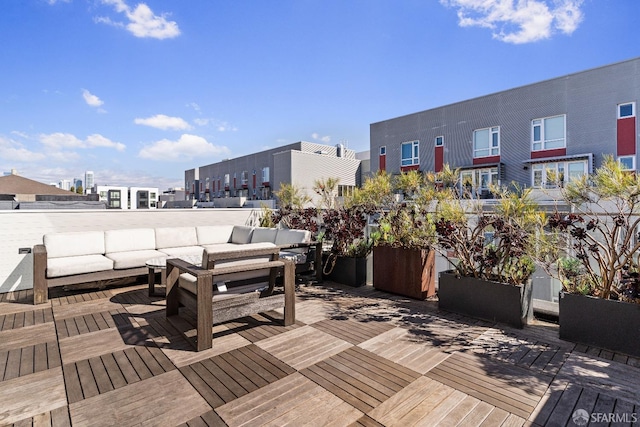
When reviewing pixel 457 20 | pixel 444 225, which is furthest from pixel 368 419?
pixel 457 20

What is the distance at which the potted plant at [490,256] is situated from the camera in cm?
326

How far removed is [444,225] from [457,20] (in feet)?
24.5

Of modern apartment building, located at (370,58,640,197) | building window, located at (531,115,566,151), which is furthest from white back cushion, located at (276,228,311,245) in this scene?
building window, located at (531,115,566,151)

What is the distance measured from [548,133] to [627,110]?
2.94 metres

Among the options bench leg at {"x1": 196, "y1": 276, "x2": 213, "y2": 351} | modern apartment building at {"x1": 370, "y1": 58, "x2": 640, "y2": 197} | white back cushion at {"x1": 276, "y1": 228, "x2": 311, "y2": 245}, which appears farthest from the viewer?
modern apartment building at {"x1": 370, "y1": 58, "x2": 640, "y2": 197}

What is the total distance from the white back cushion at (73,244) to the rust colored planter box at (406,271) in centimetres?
428

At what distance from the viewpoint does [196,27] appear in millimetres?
7242

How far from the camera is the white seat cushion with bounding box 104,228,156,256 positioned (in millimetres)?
5188

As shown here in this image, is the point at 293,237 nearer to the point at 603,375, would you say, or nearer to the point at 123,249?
the point at 123,249

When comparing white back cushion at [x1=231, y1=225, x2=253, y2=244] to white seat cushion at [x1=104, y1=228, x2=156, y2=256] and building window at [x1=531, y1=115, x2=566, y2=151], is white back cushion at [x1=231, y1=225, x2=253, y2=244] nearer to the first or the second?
white seat cushion at [x1=104, y1=228, x2=156, y2=256]

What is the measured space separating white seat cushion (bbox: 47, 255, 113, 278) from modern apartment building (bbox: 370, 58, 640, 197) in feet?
38.5

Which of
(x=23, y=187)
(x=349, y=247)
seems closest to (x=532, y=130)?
(x=349, y=247)

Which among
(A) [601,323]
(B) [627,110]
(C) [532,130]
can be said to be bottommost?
(A) [601,323]

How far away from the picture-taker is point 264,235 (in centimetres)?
586
